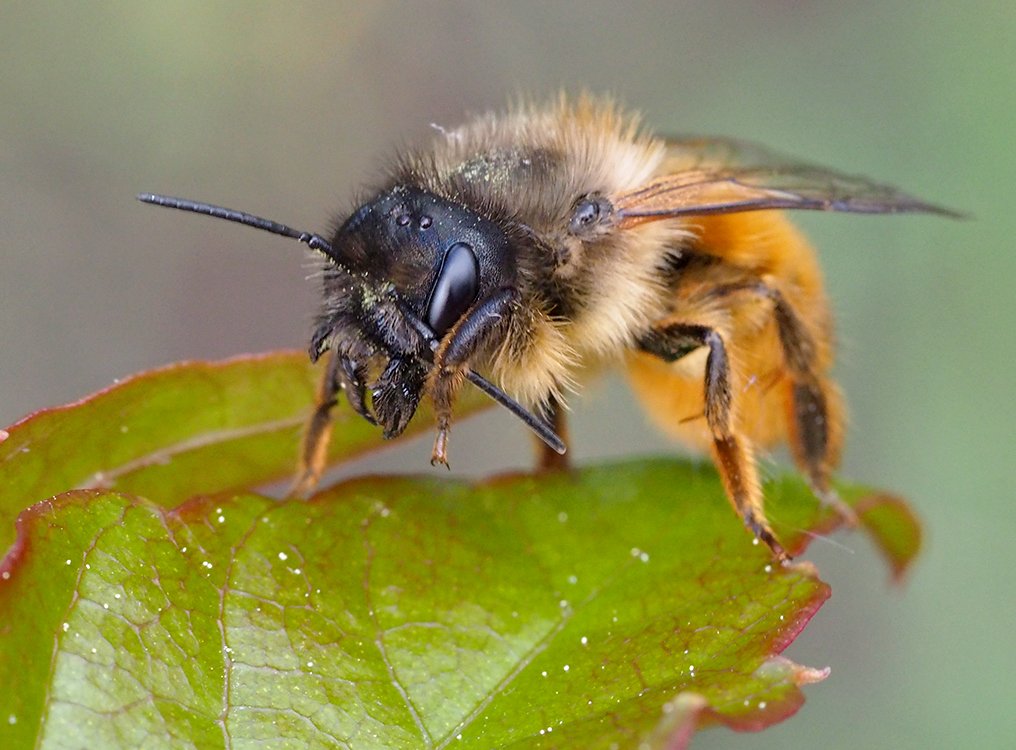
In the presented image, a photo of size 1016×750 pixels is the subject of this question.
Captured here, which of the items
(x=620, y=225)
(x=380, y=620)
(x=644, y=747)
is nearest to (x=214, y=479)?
(x=380, y=620)

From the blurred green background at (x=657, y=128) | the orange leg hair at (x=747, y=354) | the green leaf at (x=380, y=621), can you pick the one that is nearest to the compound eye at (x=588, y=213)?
the orange leg hair at (x=747, y=354)

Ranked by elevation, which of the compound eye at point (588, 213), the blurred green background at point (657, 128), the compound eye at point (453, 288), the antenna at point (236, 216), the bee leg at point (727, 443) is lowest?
the bee leg at point (727, 443)

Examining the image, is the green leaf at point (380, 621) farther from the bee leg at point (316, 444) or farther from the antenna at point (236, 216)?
the antenna at point (236, 216)

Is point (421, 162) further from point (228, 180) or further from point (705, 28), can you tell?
point (705, 28)

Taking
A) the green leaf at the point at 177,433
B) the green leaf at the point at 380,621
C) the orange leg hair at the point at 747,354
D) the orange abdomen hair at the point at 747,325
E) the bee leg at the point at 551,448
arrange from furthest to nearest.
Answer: the orange abdomen hair at the point at 747,325
the bee leg at the point at 551,448
the orange leg hair at the point at 747,354
the green leaf at the point at 177,433
the green leaf at the point at 380,621

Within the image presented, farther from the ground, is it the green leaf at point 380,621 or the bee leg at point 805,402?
the bee leg at point 805,402

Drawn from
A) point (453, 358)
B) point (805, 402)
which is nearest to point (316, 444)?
point (453, 358)

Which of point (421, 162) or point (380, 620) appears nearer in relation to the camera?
point (380, 620)

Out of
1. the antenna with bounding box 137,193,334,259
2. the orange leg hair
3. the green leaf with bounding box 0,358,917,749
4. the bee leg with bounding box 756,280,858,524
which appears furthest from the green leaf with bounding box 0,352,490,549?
the bee leg with bounding box 756,280,858,524
